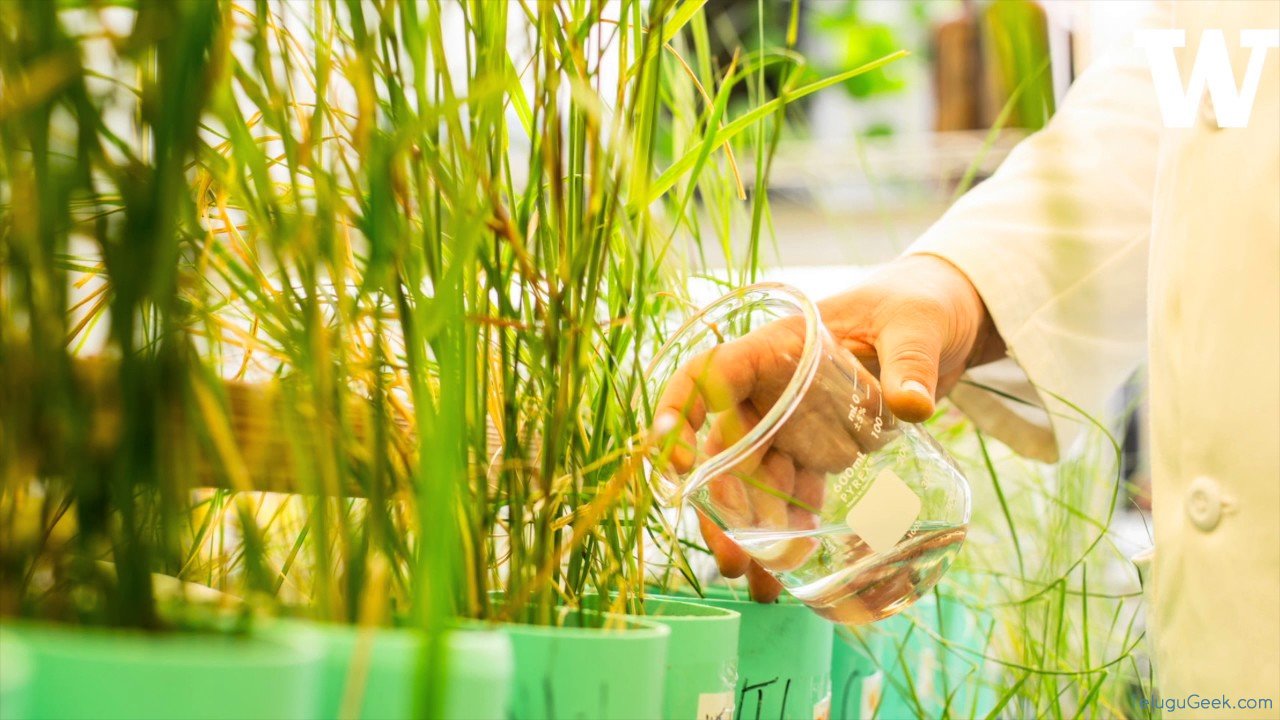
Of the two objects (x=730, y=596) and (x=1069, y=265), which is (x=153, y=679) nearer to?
(x=730, y=596)

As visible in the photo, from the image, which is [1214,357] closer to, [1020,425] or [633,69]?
[1020,425]

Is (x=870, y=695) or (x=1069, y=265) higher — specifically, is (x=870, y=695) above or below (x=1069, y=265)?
below

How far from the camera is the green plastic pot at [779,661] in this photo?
349mm

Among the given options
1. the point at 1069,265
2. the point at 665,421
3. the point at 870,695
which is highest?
the point at 1069,265

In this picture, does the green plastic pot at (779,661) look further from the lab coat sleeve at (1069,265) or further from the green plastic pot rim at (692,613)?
the lab coat sleeve at (1069,265)

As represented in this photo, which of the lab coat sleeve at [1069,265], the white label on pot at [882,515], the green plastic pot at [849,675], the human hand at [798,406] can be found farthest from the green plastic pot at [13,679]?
the lab coat sleeve at [1069,265]

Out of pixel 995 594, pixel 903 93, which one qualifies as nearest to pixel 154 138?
pixel 995 594

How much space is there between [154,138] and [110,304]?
0.07ft

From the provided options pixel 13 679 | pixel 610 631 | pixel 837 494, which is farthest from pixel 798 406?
pixel 13 679

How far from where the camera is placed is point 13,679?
0.37ft

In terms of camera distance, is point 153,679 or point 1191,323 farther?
point 1191,323

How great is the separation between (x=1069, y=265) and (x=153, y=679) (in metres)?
0.52

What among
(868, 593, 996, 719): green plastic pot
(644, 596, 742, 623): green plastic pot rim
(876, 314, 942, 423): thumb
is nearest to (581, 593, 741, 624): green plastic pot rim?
(644, 596, 742, 623): green plastic pot rim

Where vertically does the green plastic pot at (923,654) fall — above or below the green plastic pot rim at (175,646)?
below
